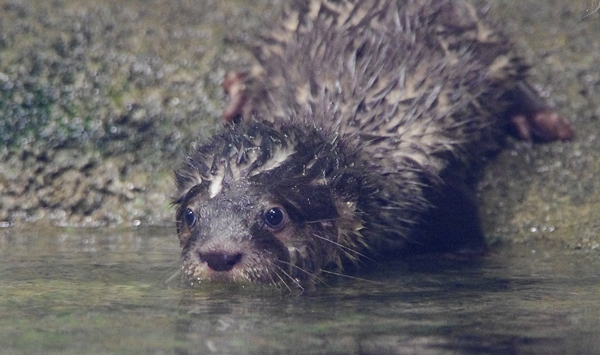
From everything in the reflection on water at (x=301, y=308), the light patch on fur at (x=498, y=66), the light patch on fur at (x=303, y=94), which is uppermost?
the light patch on fur at (x=498, y=66)

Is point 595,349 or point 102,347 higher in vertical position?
point 595,349

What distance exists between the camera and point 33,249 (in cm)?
535

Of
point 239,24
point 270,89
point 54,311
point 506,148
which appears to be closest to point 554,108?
point 506,148

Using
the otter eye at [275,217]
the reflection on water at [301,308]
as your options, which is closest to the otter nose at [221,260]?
the reflection on water at [301,308]

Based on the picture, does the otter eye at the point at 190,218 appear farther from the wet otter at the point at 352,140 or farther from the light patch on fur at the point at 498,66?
the light patch on fur at the point at 498,66

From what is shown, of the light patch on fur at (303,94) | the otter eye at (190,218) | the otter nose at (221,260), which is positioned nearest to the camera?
the otter nose at (221,260)

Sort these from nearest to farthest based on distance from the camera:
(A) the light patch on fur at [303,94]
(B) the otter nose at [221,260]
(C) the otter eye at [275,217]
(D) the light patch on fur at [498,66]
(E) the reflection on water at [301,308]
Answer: (E) the reflection on water at [301,308] < (B) the otter nose at [221,260] < (C) the otter eye at [275,217] < (A) the light patch on fur at [303,94] < (D) the light patch on fur at [498,66]

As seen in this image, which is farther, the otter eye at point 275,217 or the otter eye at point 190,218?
the otter eye at point 190,218

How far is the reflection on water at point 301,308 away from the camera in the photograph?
3.26 metres

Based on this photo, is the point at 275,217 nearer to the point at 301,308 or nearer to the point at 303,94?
the point at 301,308

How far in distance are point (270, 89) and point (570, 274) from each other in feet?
7.51

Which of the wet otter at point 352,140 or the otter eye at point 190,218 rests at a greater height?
the wet otter at point 352,140

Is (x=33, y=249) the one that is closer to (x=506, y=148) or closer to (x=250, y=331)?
(x=250, y=331)

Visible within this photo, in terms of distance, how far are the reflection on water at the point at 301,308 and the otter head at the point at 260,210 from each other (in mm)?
131
